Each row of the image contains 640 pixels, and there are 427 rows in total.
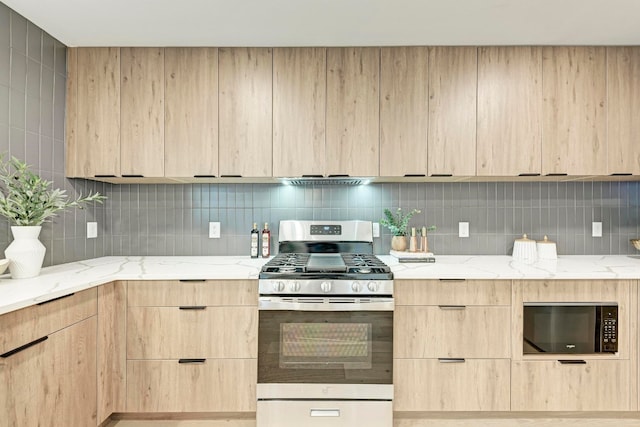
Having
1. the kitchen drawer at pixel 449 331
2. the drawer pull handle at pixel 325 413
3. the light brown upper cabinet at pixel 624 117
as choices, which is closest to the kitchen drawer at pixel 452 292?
the kitchen drawer at pixel 449 331

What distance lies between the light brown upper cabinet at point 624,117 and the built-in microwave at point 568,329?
94 centimetres

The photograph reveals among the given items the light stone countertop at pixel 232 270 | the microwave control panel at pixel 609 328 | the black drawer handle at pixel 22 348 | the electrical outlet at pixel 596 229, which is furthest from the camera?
the electrical outlet at pixel 596 229

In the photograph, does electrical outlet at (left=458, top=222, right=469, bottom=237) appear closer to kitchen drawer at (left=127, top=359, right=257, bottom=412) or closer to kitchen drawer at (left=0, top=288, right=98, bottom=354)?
Result: kitchen drawer at (left=127, top=359, right=257, bottom=412)

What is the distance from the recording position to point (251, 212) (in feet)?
9.01

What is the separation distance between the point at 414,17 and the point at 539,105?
3.36 ft

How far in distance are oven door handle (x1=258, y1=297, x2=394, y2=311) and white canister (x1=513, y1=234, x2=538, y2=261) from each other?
1225 millimetres

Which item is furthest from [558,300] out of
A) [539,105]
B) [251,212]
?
[251,212]

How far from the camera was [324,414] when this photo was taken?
1.97 metres

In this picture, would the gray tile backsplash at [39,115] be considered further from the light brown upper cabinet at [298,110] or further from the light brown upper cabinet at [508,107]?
the light brown upper cabinet at [508,107]

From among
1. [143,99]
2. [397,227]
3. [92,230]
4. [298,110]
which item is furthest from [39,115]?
[397,227]

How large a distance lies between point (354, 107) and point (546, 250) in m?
1.67

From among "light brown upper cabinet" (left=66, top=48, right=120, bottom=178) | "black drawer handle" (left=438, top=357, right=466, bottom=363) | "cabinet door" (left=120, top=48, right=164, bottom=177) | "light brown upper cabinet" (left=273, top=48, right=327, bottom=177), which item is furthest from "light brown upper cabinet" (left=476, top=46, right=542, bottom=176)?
"light brown upper cabinet" (left=66, top=48, right=120, bottom=178)

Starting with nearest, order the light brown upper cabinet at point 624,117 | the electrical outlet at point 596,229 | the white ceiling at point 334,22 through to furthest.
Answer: the white ceiling at point 334,22
the light brown upper cabinet at point 624,117
the electrical outlet at point 596,229

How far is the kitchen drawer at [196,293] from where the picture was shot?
2049 mm
